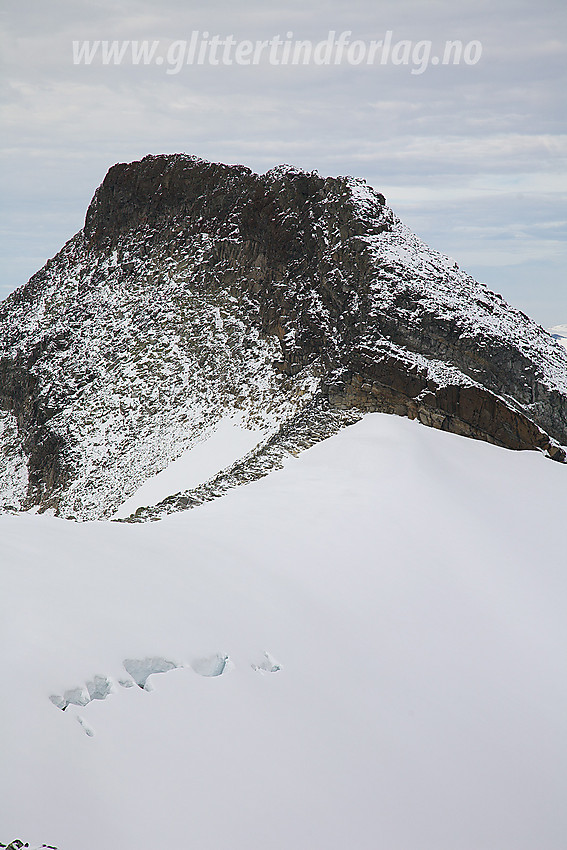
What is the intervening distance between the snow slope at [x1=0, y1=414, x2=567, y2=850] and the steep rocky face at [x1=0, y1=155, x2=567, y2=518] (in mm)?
11889

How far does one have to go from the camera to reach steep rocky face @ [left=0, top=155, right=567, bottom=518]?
2195 centimetres

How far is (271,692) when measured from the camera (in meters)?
5.91

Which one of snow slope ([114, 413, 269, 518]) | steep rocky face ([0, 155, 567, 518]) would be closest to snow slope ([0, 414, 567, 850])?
steep rocky face ([0, 155, 567, 518])

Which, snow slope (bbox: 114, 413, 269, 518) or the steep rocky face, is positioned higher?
the steep rocky face

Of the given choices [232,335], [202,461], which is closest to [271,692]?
[202,461]

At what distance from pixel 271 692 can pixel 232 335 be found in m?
26.4

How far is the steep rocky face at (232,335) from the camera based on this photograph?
21953 millimetres

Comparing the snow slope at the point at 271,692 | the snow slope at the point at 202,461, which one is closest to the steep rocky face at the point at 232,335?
the snow slope at the point at 202,461

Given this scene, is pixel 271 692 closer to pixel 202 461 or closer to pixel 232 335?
pixel 202 461

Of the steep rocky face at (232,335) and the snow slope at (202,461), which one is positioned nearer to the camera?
the steep rocky face at (232,335)

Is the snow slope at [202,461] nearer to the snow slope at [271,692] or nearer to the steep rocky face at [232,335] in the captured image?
the steep rocky face at [232,335]

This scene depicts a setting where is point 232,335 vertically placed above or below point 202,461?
above

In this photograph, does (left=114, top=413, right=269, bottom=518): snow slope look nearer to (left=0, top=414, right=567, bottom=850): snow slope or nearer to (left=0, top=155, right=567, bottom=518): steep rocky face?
(left=0, top=155, right=567, bottom=518): steep rocky face

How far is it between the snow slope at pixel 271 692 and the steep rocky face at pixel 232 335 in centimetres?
1189
